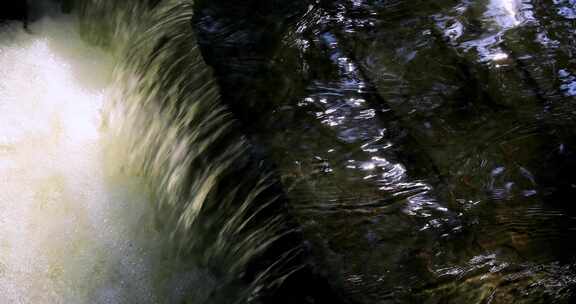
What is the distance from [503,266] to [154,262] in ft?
4.13

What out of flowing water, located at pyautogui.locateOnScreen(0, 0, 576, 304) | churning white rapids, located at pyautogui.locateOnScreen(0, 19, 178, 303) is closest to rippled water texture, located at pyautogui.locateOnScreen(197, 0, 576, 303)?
flowing water, located at pyautogui.locateOnScreen(0, 0, 576, 304)

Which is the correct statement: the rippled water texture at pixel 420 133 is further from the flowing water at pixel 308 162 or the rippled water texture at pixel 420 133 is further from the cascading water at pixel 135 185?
the cascading water at pixel 135 185

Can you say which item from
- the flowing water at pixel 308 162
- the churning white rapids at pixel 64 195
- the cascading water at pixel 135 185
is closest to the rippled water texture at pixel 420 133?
the flowing water at pixel 308 162

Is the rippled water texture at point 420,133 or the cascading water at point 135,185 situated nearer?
the rippled water texture at point 420,133

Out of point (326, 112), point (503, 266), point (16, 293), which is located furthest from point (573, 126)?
point (16, 293)

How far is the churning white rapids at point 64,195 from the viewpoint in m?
2.17

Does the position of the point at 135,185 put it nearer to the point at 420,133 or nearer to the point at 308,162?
the point at 308,162

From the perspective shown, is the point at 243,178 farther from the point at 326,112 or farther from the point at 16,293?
the point at 16,293

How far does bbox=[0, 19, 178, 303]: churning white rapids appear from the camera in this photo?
2172 millimetres

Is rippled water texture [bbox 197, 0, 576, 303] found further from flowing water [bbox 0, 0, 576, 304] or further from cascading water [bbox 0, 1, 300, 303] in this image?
cascading water [bbox 0, 1, 300, 303]

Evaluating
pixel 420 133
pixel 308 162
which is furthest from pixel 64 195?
pixel 420 133

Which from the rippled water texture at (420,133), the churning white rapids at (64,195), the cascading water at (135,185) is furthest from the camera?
the churning white rapids at (64,195)

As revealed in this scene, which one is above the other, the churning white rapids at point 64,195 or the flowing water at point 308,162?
the flowing water at point 308,162

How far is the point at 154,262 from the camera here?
219 centimetres
